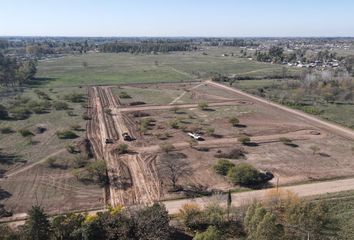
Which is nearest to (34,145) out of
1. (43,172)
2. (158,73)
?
(43,172)

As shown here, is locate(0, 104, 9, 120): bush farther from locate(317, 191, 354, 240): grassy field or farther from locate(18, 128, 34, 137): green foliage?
locate(317, 191, 354, 240): grassy field

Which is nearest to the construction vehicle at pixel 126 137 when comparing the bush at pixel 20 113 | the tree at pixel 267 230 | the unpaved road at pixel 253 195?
the unpaved road at pixel 253 195

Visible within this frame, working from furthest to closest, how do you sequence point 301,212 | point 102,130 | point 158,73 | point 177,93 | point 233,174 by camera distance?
point 158,73, point 177,93, point 102,130, point 233,174, point 301,212

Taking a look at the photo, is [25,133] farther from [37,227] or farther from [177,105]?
[177,105]

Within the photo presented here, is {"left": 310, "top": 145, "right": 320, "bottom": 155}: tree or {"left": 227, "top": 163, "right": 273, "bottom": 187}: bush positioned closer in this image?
{"left": 227, "top": 163, "right": 273, "bottom": 187}: bush

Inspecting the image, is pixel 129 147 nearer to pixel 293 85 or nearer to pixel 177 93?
pixel 177 93

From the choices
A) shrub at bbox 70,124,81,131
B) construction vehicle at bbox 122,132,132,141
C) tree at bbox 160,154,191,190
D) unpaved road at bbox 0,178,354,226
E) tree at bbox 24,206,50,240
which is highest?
tree at bbox 24,206,50,240

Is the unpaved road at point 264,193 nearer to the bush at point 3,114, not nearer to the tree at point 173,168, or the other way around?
the tree at point 173,168

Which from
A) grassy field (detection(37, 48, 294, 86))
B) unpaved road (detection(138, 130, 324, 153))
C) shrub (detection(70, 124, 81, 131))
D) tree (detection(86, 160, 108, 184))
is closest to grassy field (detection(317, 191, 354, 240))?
unpaved road (detection(138, 130, 324, 153))
